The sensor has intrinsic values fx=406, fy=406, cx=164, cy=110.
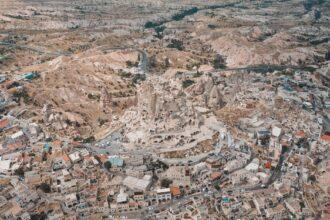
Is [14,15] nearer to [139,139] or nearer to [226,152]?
[139,139]

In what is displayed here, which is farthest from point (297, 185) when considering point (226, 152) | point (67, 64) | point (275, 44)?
point (275, 44)

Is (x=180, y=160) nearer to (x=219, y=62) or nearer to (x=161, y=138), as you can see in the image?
(x=161, y=138)

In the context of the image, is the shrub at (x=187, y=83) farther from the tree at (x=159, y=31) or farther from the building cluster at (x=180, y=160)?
the tree at (x=159, y=31)

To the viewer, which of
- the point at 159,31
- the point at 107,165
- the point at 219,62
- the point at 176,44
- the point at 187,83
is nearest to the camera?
the point at 107,165

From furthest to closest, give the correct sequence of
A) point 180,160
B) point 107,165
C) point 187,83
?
point 187,83 < point 180,160 < point 107,165

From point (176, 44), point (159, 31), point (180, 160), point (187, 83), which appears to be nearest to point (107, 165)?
point (180, 160)

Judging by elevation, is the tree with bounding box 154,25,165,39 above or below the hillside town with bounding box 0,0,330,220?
above

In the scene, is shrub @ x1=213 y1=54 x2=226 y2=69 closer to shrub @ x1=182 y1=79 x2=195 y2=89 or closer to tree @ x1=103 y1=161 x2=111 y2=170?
shrub @ x1=182 y1=79 x2=195 y2=89

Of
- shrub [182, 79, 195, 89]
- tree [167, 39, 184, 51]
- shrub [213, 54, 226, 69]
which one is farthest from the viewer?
tree [167, 39, 184, 51]

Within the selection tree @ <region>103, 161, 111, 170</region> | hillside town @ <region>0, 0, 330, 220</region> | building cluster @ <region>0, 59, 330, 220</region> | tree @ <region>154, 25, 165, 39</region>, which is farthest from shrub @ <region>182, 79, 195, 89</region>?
tree @ <region>154, 25, 165, 39</region>
